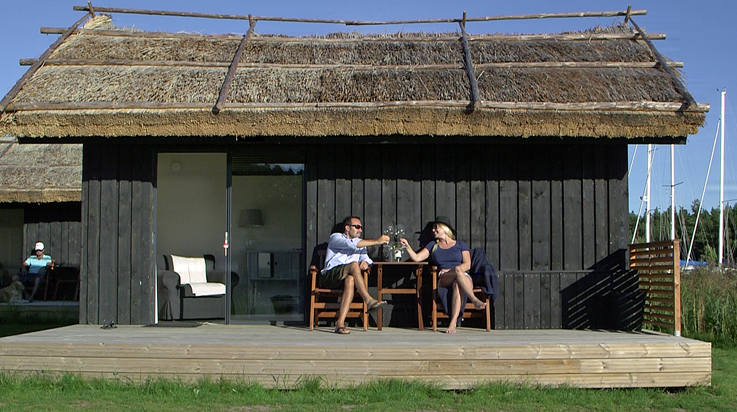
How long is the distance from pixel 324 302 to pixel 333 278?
0.54 metres

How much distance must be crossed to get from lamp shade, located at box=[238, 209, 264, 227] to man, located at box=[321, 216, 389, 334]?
96 centimetres

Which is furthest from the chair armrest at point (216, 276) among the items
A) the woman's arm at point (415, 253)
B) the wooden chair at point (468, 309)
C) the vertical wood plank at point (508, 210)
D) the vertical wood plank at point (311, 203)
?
the vertical wood plank at point (508, 210)

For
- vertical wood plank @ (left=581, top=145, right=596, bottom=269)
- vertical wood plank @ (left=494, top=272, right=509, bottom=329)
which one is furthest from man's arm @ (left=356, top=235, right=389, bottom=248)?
vertical wood plank @ (left=581, top=145, right=596, bottom=269)

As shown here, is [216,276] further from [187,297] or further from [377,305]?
[377,305]

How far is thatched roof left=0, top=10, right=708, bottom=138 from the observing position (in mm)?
6789

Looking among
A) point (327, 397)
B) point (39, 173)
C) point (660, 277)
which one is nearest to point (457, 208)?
point (660, 277)

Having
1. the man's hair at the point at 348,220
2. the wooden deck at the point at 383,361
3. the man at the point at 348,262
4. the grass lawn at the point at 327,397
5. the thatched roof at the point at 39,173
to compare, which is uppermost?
the thatched roof at the point at 39,173

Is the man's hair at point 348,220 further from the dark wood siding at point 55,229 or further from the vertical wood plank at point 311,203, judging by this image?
the dark wood siding at point 55,229

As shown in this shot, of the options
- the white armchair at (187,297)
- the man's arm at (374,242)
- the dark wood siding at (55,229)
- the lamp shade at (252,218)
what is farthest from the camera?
the dark wood siding at (55,229)

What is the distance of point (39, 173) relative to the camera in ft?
41.0

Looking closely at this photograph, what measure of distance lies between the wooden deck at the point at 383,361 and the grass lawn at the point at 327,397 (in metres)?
0.09

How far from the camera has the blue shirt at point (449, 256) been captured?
708cm

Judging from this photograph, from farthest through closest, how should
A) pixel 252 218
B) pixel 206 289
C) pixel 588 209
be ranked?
pixel 206 289, pixel 252 218, pixel 588 209

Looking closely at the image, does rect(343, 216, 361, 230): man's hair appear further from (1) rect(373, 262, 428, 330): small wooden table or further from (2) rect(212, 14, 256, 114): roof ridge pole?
(2) rect(212, 14, 256, 114): roof ridge pole
